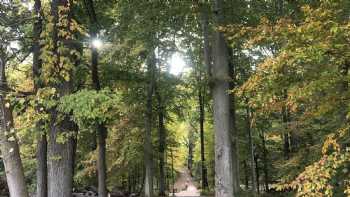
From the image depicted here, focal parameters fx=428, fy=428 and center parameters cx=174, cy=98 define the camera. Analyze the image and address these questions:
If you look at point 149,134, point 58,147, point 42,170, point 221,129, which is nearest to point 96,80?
point 42,170

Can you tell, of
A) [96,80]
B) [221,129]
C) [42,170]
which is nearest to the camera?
[42,170]

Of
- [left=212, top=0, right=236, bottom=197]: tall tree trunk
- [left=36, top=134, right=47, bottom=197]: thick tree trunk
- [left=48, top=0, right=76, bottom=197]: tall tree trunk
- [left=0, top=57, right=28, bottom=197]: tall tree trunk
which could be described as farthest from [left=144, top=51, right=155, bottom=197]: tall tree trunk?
[left=48, top=0, right=76, bottom=197]: tall tree trunk

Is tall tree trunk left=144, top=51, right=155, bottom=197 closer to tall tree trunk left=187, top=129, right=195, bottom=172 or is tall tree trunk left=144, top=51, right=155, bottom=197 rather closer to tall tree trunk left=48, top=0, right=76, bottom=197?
tall tree trunk left=48, top=0, right=76, bottom=197

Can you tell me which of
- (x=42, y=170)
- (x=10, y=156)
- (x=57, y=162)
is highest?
(x=10, y=156)

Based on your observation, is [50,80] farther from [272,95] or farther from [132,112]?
[132,112]

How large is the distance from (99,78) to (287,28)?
9.77 metres

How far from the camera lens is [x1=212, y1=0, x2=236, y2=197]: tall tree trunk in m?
11.4

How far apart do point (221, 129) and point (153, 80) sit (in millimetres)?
8383

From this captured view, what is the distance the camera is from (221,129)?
11461mm

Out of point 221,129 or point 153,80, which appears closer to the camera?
point 221,129

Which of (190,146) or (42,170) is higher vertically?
(190,146)

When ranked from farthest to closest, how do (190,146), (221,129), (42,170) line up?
(190,146) < (221,129) < (42,170)

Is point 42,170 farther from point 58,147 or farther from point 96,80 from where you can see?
point 96,80

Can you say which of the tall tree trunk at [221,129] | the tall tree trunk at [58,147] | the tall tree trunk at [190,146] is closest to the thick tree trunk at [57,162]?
the tall tree trunk at [58,147]
